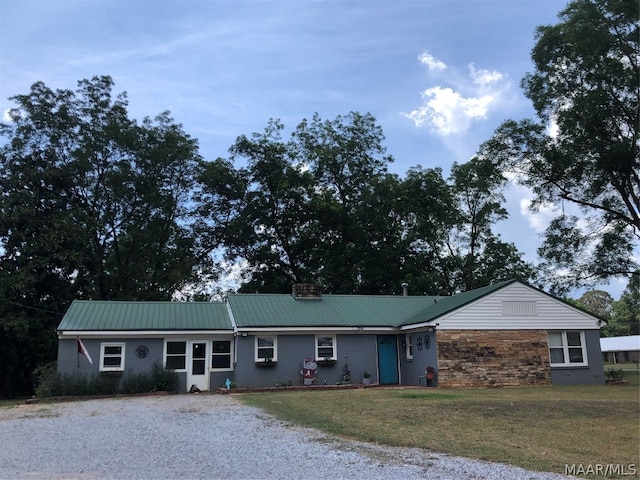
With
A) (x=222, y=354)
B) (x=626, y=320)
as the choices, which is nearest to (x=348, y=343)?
(x=222, y=354)

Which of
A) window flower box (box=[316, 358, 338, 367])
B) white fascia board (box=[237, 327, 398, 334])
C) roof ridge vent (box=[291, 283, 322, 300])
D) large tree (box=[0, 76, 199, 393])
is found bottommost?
window flower box (box=[316, 358, 338, 367])

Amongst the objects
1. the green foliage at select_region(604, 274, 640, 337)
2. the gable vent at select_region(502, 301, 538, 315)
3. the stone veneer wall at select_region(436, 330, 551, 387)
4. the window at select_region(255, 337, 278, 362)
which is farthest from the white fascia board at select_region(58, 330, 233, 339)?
the green foliage at select_region(604, 274, 640, 337)

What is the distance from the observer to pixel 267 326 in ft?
65.7

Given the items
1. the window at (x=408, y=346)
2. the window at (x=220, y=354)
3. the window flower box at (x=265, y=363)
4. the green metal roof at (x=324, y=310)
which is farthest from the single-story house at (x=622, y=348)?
the window at (x=220, y=354)

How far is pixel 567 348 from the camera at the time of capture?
20.9 metres

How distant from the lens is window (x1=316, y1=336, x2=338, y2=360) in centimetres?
2083

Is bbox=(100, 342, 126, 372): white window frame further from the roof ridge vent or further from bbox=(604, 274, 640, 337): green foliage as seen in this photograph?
bbox=(604, 274, 640, 337): green foliage

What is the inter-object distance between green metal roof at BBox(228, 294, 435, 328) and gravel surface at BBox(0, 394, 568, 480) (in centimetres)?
910

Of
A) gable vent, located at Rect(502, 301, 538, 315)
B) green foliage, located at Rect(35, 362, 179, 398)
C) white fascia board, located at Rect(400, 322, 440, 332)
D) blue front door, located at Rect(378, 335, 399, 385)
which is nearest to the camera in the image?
green foliage, located at Rect(35, 362, 179, 398)

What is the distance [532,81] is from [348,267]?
15668 mm

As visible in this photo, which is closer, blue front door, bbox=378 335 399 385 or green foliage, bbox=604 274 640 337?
blue front door, bbox=378 335 399 385

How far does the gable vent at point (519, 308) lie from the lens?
796 inches

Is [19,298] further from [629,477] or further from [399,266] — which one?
[629,477]

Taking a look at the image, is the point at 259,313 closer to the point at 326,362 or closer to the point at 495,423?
the point at 326,362
